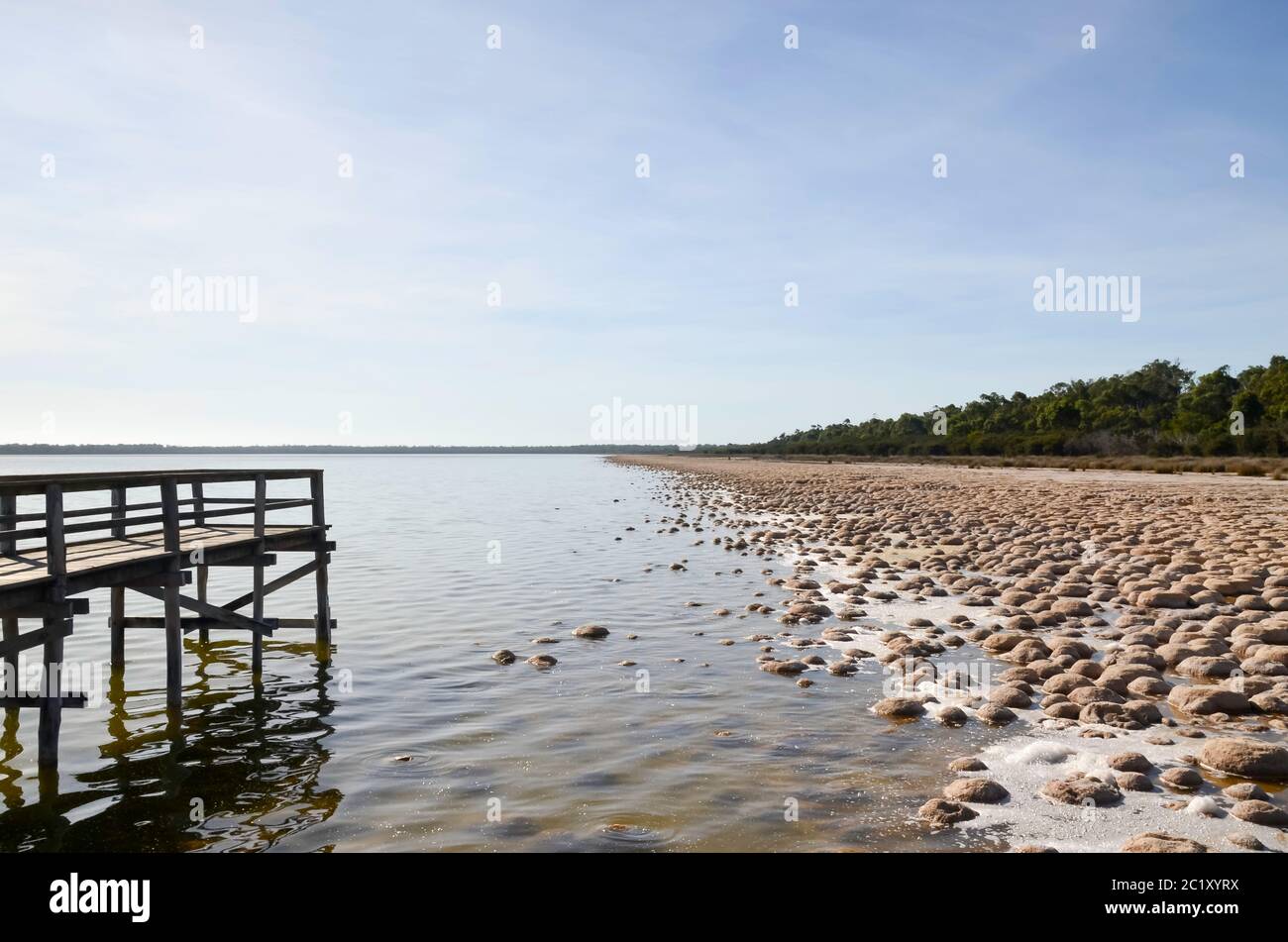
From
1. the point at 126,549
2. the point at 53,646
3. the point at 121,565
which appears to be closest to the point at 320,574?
the point at 126,549

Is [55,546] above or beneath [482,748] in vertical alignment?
above

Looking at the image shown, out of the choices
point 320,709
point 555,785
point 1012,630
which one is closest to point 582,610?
point 320,709

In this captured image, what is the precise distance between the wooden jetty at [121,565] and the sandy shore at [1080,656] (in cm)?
729

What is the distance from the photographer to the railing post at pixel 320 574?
45.5ft

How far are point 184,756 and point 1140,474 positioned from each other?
2131 inches

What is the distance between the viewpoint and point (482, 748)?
340 inches

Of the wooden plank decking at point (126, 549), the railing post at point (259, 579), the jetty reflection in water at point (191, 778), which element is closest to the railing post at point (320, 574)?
the wooden plank decking at point (126, 549)

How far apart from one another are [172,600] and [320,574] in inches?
146

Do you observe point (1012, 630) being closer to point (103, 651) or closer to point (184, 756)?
point (184, 756)

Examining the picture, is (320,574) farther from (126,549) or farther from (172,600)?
(172,600)

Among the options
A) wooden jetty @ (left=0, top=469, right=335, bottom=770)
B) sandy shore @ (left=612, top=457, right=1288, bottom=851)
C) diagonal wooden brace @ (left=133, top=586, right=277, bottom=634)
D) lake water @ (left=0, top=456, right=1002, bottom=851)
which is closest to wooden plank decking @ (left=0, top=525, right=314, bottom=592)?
wooden jetty @ (left=0, top=469, right=335, bottom=770)
